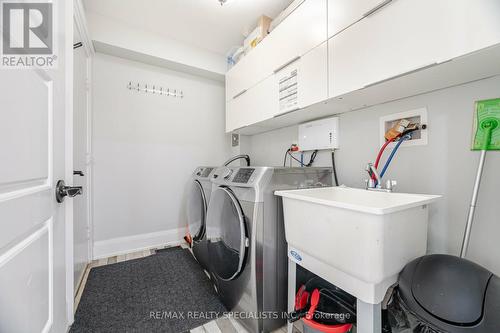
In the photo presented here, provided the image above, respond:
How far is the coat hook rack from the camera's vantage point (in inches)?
89.4

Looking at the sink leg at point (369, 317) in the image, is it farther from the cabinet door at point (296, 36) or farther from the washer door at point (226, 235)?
the cabinet door at point (296, 36)

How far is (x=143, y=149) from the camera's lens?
234 centimetres

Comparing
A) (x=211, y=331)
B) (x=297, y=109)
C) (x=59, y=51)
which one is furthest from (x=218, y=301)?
(x=59, y=51)

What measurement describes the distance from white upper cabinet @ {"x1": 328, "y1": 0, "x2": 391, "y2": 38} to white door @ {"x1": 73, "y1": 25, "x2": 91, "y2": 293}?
6.20 ft

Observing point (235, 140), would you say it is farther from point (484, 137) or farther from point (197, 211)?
point (484, 137)

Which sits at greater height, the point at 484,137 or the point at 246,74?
the point at 246,74

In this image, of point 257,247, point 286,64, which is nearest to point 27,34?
point 257,247

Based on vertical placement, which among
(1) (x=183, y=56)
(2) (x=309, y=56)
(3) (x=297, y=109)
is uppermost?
(1) (x=183, y=56)

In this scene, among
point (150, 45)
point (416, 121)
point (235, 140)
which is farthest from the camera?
point (235, 140)

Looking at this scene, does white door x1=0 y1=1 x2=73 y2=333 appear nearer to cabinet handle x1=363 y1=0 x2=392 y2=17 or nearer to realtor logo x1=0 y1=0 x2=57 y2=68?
realtor logo x1=0 y1=0 x2=57 y2=68

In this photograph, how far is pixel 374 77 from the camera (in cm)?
100

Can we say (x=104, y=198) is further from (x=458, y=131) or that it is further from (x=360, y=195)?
(x=458, y=131)

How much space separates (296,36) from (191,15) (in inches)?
45.6

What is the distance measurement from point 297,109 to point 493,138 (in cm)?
99
